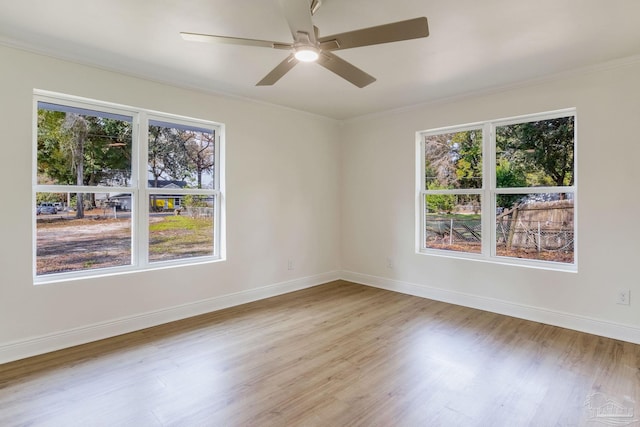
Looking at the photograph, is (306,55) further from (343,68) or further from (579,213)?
(579,213)

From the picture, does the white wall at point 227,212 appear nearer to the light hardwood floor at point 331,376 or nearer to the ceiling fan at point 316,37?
the light hardwood floor at point 331,376

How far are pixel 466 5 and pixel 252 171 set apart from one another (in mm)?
2832

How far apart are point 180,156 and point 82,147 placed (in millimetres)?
906

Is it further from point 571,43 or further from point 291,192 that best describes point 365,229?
point 571,43

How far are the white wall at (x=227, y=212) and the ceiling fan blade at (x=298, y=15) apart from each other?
2163mm

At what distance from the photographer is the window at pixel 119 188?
2.89 m

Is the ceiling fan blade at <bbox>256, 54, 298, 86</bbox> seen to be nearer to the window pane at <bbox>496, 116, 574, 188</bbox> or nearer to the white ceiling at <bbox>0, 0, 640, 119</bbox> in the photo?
the white ceiling at <bbox>0, 0, 640, 119</bbox>

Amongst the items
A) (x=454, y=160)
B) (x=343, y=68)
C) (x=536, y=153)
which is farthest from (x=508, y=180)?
(x=343, y=68)

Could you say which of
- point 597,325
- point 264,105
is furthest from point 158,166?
point 597,325

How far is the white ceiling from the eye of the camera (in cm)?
213

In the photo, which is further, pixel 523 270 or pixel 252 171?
pixel 252 171

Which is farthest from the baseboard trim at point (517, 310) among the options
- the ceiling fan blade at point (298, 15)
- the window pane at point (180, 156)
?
the ceiling fan blade at point (298, 15)

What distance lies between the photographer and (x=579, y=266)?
126 inches

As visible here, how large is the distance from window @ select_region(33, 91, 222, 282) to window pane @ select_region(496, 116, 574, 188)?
3.32m
